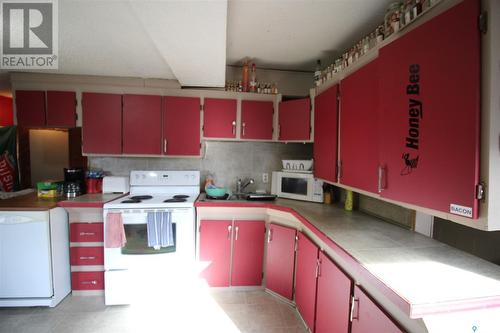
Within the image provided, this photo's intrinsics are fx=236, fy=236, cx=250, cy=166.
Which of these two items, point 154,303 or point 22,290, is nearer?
point 22,290

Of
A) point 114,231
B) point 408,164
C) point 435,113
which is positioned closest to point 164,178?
point 114,231

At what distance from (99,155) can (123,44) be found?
134cm

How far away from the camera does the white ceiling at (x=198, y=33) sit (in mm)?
1439

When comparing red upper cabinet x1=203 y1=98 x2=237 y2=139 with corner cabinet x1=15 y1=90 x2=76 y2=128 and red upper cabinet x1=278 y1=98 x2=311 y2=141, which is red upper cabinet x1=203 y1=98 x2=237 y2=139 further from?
corner cabinet x1=15 y1=90 x2=76 y2=128

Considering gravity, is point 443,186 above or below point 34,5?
below

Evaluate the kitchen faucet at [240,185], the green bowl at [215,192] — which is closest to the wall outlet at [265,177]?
the kitchen faucet at [240,185]

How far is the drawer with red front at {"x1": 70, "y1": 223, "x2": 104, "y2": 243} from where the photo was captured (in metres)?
2.26

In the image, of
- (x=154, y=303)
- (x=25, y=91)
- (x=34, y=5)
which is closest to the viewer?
(x=34, y=5)

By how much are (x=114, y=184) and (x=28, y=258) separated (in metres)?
0.93

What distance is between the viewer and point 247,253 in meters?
2.39

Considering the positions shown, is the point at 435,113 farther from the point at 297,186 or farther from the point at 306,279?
the point at 297,186

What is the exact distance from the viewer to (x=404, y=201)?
1214 mm

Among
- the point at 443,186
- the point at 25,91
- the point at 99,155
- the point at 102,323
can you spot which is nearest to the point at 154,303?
the point at 102,323

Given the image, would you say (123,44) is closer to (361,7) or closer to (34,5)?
(34,5)
